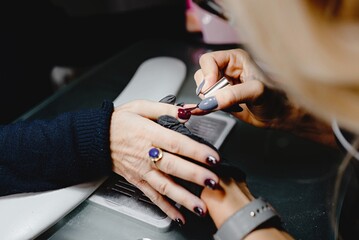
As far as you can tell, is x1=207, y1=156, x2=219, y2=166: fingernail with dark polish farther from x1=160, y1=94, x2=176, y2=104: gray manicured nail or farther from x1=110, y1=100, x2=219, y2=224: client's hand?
x1=160, y1=94, x2=176, y2=104: gray manicured nail

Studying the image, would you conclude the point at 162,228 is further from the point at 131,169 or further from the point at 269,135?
the point at 269,135

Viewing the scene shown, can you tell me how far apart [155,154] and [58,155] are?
0.17m

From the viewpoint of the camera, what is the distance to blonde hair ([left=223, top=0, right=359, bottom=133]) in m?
0.40

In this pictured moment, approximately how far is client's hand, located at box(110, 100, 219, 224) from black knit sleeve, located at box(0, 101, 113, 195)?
0.03m

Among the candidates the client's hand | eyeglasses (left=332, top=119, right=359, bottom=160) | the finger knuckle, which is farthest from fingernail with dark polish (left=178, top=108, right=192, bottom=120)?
eyeglasses (left=332, top=119, right=359, bottom=160)

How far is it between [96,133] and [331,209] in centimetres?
40

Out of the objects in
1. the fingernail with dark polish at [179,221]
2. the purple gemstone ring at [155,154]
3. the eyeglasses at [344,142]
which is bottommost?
the fingernail with dark polish at [179,221]

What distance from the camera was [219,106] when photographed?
56cm

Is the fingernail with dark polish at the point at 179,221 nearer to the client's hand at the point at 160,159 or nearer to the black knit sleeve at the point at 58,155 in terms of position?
the client's hand at the point at 160,159

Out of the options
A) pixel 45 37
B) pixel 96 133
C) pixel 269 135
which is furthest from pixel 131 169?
pixel 45 37

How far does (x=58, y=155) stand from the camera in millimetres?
601

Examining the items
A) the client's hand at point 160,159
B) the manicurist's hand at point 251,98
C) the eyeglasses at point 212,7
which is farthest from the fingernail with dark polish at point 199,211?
the eyeglasses at point 212,7

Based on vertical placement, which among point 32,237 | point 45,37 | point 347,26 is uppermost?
point 347,26

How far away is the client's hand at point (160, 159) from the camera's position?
1.72 feet
